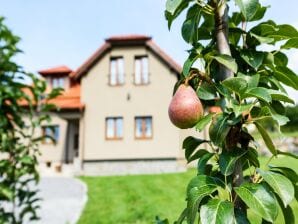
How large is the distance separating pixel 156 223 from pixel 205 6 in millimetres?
1052

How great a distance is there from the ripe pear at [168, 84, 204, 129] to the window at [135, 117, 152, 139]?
66.0 ft

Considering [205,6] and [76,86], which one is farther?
[76,86]

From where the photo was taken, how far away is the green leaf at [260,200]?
3.83 feet

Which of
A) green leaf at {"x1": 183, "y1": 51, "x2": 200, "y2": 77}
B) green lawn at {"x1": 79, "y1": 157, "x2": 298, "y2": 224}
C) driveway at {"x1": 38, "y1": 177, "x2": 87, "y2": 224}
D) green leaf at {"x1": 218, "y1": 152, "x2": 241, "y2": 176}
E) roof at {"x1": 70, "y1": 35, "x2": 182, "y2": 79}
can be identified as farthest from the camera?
roof at {"x1": 70, "y1": 35, "x2": 182, "y2": 79}

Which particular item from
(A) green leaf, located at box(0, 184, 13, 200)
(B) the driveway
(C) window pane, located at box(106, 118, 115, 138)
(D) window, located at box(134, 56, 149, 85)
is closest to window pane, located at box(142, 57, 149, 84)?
(D) window, located at box(134, 56, 149, 85)

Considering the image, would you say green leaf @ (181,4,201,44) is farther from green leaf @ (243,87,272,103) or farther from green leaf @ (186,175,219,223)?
green leaf @ (186,175,219,223)

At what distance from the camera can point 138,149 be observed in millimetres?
21156

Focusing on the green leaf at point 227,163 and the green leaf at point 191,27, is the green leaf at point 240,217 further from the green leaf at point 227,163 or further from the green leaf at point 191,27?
the green leaf at point 191,27

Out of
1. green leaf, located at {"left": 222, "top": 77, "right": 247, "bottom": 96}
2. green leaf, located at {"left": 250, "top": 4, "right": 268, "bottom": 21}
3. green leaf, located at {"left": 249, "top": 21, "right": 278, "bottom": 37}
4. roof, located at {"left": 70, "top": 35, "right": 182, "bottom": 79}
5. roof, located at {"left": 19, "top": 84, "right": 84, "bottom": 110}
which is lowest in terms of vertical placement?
green leaf, located at {"left": 222, "top": 77, "right": 247, "bottom": 96}

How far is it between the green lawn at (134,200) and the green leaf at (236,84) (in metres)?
6.38

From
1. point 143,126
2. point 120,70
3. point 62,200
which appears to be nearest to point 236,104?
point 62,200

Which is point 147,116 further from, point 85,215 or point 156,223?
point 156,223

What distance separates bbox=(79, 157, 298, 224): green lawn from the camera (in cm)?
960

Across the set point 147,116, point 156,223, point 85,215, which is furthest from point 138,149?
point 156,223
